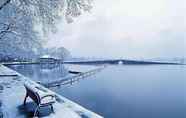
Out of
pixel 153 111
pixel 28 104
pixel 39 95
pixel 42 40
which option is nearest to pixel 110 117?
Answer: pixel 153 111

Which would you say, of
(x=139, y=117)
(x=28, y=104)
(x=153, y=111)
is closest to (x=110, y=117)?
Result: (x=139, y=117)

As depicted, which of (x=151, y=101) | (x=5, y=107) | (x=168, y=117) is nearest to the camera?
(x=5, y=107)

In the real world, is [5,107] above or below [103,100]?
above

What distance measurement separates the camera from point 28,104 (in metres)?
9.45

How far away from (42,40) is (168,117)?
20.8m

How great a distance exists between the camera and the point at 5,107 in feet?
29.6

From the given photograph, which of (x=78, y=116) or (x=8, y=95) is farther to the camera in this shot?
(x=8, y=95)

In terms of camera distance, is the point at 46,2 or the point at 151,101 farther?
the point at 151,101

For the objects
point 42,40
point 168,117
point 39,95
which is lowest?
point 168,117

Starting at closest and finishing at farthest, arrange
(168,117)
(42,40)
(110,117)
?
(110,117) < (168,117) < (42,40)

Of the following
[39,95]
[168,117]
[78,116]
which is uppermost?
[39,95]

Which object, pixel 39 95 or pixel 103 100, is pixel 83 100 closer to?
pixel 103 100

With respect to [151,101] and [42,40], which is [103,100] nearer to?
[151,101]

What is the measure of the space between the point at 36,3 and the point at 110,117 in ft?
26.2
